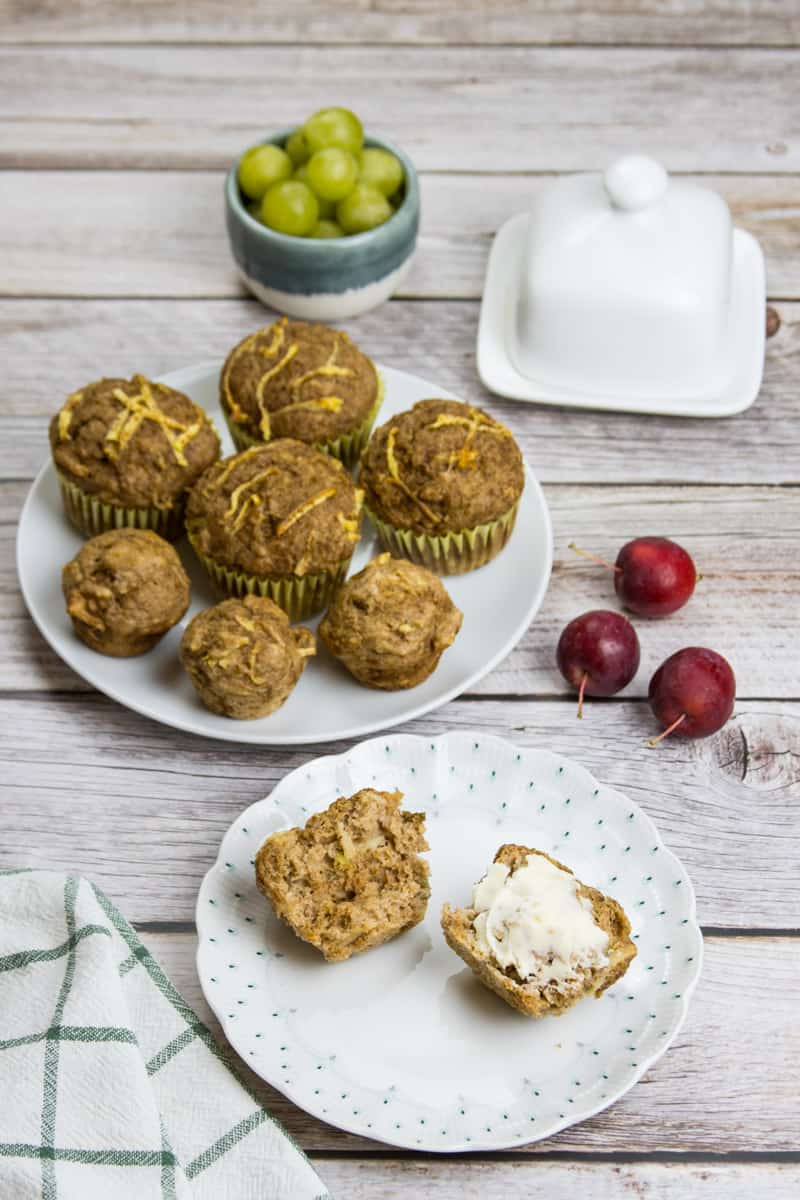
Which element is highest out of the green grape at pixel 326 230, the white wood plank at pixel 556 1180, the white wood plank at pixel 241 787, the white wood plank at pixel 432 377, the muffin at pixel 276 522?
the green grape at pixel 326 230

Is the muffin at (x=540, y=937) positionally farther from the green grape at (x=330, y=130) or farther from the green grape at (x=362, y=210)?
the green grape at (x=330, y=130)

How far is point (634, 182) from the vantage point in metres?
3.24

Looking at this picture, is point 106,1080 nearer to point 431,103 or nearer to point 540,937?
point 540,937

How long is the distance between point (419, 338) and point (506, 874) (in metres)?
1.75

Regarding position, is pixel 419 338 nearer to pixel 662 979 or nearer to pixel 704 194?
pixel 704 194

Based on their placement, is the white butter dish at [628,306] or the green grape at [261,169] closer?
the white butter dish at [628,306]

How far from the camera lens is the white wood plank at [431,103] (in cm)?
411

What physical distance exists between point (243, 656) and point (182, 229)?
1802 mm

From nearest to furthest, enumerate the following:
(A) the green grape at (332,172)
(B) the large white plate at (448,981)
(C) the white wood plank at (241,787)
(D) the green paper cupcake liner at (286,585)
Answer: (B) the large white plate at (448,981) → (C) the white wood plank at (241,787) → (D) the green paper cupcake liner at (286,585) → (A) the green grape at (332,172)

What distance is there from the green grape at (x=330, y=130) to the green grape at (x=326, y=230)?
174mm

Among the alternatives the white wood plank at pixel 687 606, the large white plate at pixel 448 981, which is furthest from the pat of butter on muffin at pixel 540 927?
the white wood plank at pixel 687 606

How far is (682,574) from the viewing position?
9.52 ft

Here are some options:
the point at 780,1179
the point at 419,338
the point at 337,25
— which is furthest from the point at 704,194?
the point at 780,1179

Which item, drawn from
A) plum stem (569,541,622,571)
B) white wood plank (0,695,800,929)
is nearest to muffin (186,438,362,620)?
white wood plank (0,695,800,929)
